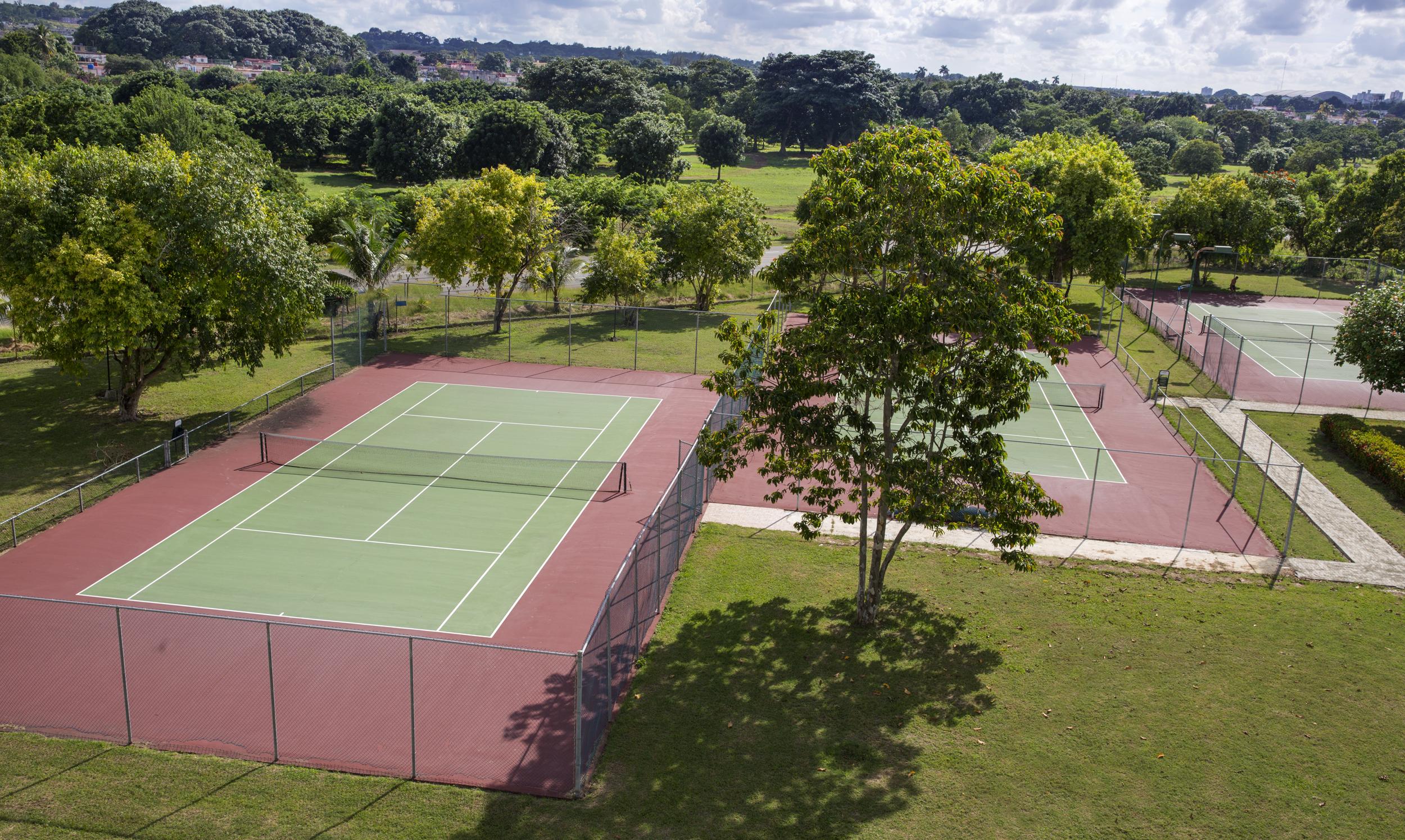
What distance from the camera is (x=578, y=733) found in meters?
13.5

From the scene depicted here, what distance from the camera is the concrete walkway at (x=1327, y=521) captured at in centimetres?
2222

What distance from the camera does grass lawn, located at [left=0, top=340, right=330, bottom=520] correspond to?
25.9 meters

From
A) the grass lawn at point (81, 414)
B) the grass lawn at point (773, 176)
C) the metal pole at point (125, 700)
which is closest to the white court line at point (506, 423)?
the grass lawn at point (81, 414)

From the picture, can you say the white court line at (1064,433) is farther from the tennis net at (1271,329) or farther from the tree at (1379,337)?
the tennis net at (1271,329)

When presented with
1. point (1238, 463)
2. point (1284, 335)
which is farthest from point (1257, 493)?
point (1284, 335)

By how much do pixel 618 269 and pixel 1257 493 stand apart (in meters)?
26.9

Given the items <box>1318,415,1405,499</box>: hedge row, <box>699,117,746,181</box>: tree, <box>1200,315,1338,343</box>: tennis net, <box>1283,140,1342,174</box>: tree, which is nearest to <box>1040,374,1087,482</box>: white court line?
<box>1318,415,1405,499</box>: hedge row

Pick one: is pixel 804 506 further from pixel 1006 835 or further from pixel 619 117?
pixel 619 117

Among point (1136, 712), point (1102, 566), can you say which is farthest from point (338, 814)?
point (1102, 566)

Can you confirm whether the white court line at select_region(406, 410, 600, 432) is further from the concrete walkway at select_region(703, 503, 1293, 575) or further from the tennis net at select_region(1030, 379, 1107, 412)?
the tennis net at select_region(1030, 379, 1107, 412)

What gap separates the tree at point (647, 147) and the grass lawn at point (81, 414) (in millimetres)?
53006

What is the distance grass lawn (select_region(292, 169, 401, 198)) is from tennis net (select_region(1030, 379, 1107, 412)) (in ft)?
192

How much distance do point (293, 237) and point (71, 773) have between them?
20971mm

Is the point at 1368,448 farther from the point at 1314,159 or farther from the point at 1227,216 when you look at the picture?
the point at 1314,159
